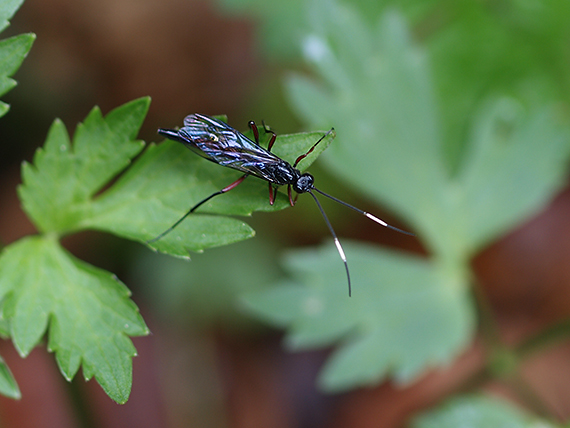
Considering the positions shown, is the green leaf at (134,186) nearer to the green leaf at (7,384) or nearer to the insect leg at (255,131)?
the insect leg at (255,131)

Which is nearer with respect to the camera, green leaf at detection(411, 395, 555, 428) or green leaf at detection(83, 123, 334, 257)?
green leaf at detection(83, 123, 334, 257)

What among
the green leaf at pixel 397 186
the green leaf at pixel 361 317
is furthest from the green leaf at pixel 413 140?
the green leaf at pixel 361 317

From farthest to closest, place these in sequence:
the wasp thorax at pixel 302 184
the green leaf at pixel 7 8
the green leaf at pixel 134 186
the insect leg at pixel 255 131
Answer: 1. the wasp thorax at pixel 302 184
2. the insect leg at pixel 255 131
3. the green leaf at pixel 134 186
4. the green leaf at pixel 7 8

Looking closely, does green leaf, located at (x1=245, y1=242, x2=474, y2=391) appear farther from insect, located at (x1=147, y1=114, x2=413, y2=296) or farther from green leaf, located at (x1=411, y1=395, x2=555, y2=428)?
insect, located at (x1=147, y1=114, x2=413, y2=296)

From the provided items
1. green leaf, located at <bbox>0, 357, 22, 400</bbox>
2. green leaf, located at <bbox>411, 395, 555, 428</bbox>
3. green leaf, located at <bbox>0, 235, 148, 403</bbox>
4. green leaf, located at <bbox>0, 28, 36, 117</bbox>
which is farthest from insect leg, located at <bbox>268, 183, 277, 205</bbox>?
green leaf, located at <bbox>411, 395, 555, 428</bbox>

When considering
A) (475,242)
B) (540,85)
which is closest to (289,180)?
(475,242)

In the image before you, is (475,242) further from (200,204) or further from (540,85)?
(200,204)
